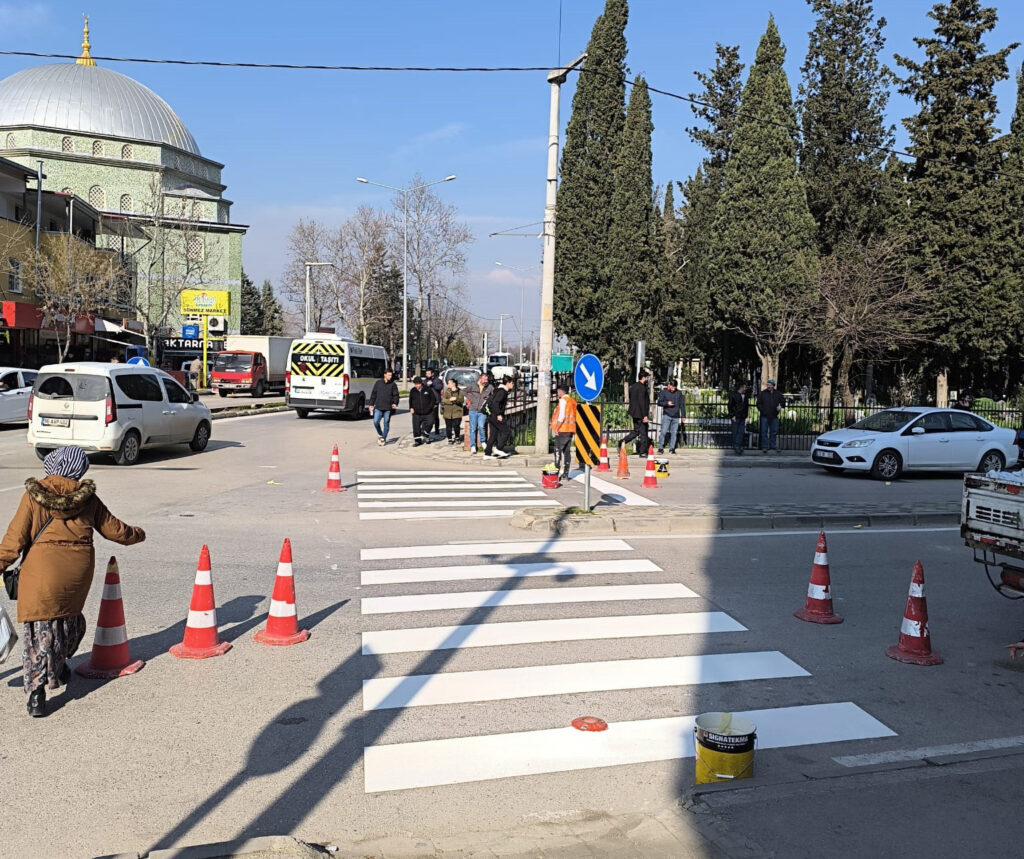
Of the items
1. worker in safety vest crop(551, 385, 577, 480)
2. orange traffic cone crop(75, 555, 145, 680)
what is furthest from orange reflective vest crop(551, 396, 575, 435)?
orange traffic cone crop(75, 555, 145, 680)

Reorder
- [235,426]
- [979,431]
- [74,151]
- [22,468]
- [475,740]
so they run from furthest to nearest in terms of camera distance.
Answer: [74,151] → [235,426] → [979,431] → [22,468] → [475,740]

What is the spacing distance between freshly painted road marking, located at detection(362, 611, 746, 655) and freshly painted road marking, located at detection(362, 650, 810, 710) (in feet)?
1.98

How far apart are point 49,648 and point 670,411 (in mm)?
17983

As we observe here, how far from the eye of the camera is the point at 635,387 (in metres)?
20.7

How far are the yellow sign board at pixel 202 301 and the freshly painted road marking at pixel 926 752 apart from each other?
59958 mm

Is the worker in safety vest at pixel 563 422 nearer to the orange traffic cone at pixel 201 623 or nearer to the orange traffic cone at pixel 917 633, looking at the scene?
the orange traffic cone at pixel 917 633

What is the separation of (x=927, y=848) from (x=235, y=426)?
25957 millimetres

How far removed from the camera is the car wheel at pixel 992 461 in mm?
19547

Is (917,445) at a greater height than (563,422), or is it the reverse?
(563,422)

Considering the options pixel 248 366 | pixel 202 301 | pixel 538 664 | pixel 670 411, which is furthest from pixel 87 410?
pixel 202 301

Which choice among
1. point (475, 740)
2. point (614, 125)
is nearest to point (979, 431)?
point (475, 740)

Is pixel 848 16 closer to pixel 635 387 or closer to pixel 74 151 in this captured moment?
pixel 635 387

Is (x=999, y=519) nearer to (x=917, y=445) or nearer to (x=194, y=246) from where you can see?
(x=917, y=445)

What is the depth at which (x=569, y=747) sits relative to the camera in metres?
5.17
